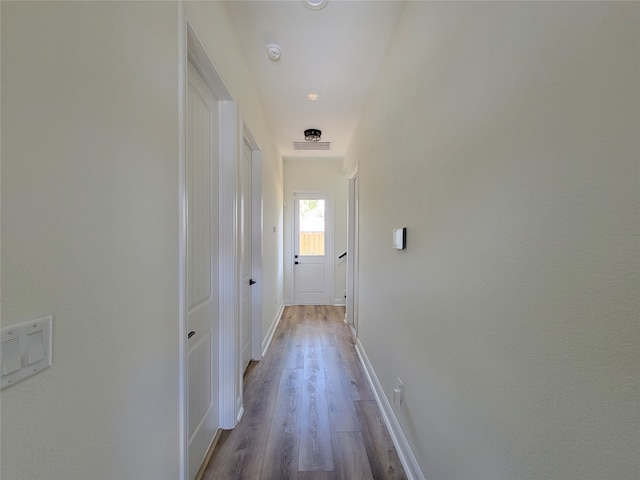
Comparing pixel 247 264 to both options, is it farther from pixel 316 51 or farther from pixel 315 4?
pixel 315 4

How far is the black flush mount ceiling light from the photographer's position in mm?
3570

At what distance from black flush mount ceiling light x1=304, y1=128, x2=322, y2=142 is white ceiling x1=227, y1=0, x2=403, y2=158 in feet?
1.03

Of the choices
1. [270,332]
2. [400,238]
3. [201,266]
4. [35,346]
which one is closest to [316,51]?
[400,238]

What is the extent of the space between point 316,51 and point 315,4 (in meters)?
0.46

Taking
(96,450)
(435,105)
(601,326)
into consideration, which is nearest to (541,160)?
(601,326)

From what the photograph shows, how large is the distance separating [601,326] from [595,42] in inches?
21.5

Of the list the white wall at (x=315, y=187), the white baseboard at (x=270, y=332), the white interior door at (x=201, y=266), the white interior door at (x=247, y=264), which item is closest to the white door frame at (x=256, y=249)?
the white interior door at (x=247, y=264)

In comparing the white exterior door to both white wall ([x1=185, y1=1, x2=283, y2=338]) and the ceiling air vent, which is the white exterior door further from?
the ceiling air vent

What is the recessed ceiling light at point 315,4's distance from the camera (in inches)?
62.5

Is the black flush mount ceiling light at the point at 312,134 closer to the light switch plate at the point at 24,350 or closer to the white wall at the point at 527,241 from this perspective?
the white wall at the point at 527,241

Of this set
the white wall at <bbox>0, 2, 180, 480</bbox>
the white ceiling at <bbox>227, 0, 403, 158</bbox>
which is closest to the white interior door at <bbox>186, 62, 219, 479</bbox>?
the white wall at <bbox>0, 2, 180, 480</bbox>

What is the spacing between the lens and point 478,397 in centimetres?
91

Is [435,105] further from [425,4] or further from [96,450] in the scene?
[96,450]

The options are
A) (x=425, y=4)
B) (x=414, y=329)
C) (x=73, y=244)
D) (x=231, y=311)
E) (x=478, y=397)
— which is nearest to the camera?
(x=73, y=244)
